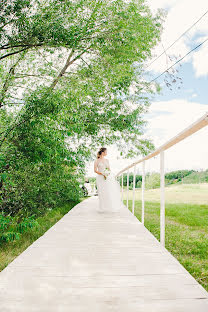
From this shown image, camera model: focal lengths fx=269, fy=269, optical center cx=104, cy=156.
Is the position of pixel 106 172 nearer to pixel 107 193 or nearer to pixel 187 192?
pixel 107 193

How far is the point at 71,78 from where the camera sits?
293 inches

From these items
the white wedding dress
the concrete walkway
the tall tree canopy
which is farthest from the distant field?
the tall tree canopy

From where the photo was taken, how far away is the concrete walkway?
139cm

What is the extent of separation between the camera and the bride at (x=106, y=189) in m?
6.00

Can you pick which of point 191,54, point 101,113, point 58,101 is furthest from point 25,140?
point 191,54

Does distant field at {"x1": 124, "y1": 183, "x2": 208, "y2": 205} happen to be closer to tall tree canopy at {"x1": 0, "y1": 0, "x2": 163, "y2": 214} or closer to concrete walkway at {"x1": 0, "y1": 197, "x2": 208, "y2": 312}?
concrete walkway at {"x1": 0, "y1": 197, "x2": 208, "y2": 312}

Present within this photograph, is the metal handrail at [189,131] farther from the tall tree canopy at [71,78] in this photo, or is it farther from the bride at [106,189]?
the bride at [106,189]

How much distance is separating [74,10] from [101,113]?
294cm

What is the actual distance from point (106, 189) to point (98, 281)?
444cm

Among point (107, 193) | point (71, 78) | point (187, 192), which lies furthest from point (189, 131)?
point (71, 78)

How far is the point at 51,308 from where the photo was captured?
1.35 meters

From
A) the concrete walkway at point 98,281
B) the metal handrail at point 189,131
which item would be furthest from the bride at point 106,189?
the metal handrail at point 189,131

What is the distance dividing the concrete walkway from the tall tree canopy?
2284mm

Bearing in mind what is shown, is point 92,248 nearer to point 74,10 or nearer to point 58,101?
point 58,101
